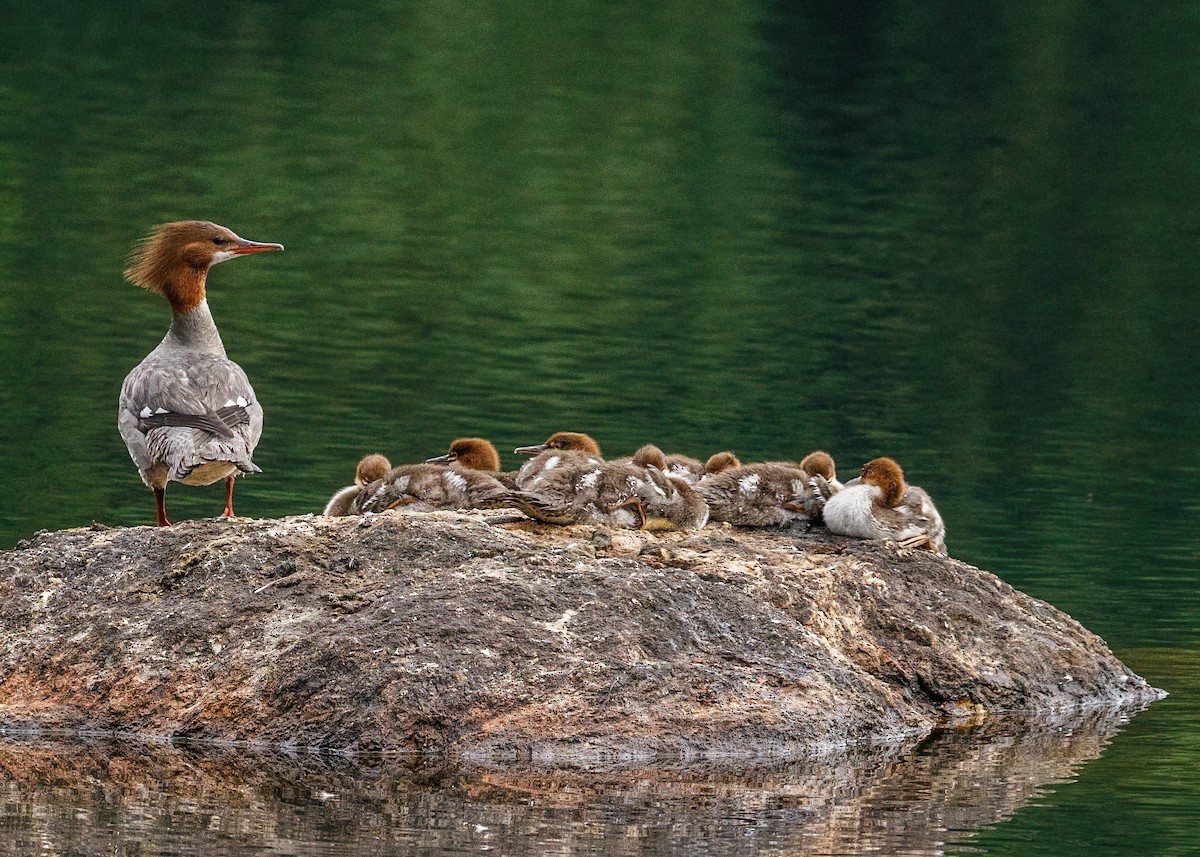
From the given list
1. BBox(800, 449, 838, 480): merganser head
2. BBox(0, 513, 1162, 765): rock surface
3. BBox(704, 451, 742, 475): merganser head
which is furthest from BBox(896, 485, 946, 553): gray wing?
BBox(704, 451, 742, 475): merganser head

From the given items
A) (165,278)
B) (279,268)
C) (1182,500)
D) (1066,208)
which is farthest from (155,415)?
(1066,208)

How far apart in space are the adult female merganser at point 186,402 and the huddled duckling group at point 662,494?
890 millimetres

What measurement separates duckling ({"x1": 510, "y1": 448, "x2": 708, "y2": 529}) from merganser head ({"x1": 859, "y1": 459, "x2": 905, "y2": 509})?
1042 mm

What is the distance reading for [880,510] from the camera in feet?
35.2

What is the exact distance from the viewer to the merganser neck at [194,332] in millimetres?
10906

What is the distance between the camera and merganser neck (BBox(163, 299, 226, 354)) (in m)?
10.9

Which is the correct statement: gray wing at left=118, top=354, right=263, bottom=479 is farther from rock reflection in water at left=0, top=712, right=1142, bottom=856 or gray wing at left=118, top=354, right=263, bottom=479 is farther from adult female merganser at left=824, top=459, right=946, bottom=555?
adult female merganser at left=824, top=459, right=946, bottom=555

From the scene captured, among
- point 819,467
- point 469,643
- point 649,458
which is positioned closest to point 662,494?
point 649,458

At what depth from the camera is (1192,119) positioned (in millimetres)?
43688

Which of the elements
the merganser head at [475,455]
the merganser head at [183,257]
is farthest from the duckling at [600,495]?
the merganser head at [183,257]

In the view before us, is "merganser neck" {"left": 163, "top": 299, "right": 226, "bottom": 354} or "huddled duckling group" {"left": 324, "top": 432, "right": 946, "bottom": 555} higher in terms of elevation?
"merganser neck" {"left": 163, "top": 299, "right": 226, "bottom": 354}

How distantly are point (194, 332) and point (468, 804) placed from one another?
12.7ft

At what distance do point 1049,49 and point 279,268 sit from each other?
96.4 ft

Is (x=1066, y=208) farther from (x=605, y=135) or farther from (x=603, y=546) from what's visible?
(x=603, y=546)
